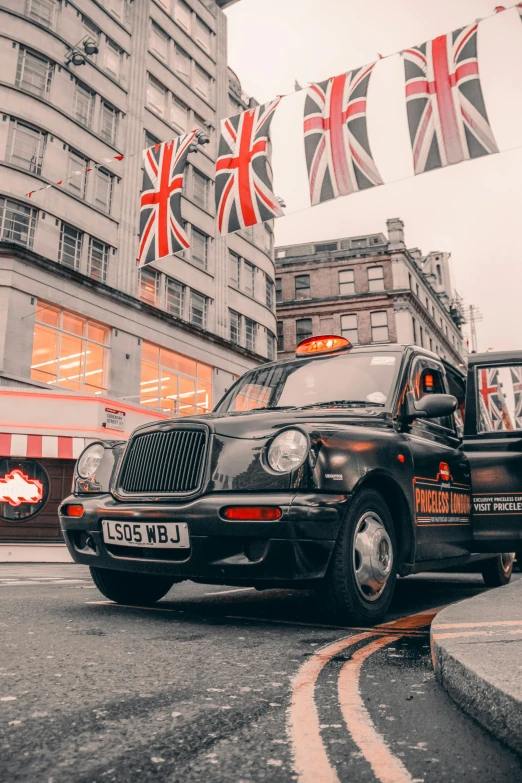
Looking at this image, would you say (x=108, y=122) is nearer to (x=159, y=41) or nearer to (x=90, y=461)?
(x=159, y=41)

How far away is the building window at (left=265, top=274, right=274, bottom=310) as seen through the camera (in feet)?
110

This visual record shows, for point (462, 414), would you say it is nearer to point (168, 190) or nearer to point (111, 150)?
point (168, 190)

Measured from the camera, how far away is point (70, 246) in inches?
850

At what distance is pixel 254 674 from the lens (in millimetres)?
2822

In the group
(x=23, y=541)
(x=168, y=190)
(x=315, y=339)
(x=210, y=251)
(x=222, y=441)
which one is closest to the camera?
(x=222, y=441)

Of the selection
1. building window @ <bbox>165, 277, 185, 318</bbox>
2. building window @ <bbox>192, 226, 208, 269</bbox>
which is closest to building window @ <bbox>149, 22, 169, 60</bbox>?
building window @ <bbox>192, 226, 208, 269</bbox>

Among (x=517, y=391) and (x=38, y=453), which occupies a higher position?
(x=38, y=453)

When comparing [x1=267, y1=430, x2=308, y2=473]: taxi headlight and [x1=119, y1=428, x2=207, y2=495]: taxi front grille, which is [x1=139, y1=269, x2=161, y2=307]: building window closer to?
[x1=119, y1=428, x2=207, y2=495]: taxi front grille

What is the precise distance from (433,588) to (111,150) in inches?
862

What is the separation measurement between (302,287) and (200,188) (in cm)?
2171

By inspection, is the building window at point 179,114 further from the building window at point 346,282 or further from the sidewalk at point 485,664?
the sidewalk at point 485,664

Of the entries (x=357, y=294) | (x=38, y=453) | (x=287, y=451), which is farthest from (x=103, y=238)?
(x=357, y=294)

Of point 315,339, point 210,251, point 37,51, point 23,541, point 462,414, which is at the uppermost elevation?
point 37,51

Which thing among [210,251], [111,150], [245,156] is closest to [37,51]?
[111,150]
